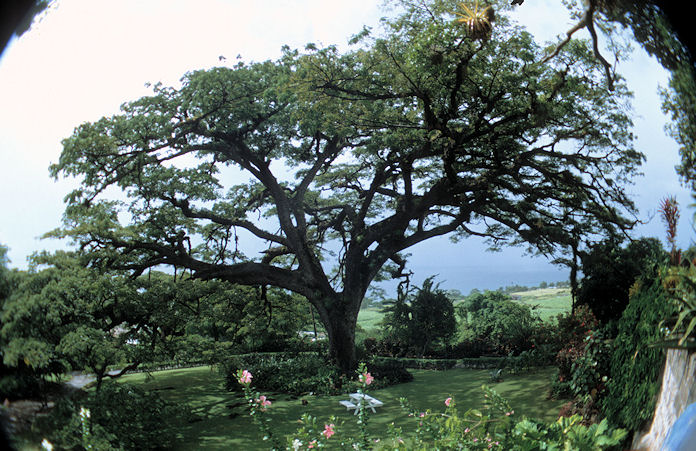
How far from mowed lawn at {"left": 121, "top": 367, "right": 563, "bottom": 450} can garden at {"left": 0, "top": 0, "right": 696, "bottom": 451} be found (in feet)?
0.22

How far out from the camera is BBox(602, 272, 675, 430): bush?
7.74ft

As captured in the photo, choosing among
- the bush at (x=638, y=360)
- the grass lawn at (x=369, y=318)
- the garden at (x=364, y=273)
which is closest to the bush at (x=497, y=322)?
the garden at (x=364, y=273)

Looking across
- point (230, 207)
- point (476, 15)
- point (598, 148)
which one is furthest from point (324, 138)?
point (476, 15)

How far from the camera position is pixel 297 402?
815 centimetres

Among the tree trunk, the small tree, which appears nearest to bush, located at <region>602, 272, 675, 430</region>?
the tree trunk

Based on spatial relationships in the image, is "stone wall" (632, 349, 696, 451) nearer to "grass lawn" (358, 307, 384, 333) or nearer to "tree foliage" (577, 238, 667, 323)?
"tree foliage" (577, 238, 667, 323)

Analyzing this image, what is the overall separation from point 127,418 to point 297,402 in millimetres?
3713

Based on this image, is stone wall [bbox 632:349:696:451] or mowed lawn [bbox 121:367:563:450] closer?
stone wall [bbox 632:349:696:451]

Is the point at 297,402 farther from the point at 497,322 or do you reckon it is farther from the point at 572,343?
the point at 497,322

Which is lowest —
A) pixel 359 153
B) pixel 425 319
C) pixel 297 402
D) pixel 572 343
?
pixel 297 402

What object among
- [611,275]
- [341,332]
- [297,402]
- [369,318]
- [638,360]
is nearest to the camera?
[638,360]

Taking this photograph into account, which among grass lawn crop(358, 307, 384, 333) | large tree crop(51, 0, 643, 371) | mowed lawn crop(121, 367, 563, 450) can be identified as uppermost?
large tree crop(51, 0, 643, 371)

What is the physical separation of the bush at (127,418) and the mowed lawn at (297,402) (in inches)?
12.2

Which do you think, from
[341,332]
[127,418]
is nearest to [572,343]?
[127,418]
